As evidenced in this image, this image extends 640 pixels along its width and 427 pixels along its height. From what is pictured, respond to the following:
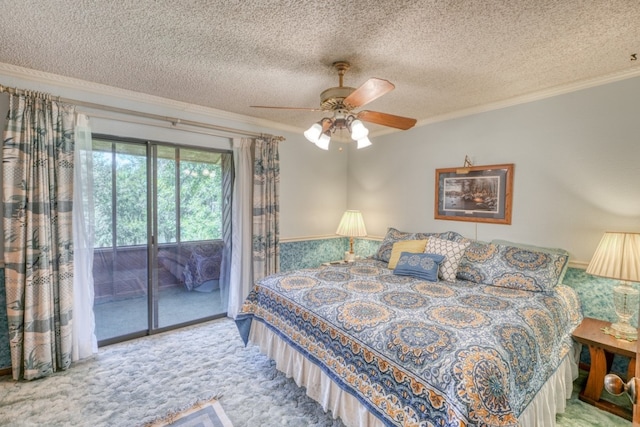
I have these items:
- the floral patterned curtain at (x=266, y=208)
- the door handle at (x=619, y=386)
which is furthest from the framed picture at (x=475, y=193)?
the door handle at (x=619, y=386)

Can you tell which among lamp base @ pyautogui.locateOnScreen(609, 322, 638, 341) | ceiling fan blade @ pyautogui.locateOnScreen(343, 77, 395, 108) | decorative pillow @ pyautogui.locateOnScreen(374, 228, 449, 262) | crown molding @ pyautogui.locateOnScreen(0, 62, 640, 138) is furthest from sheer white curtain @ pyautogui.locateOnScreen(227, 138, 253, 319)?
lamp base @ pyautogui.locateOnScreen(609, 322, 638, 341)

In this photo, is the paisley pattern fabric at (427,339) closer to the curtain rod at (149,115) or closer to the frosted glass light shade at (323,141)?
the frosted glass light shade at (323,141)

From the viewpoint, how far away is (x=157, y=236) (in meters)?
3.13

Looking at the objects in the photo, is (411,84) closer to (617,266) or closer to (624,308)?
(617,266)

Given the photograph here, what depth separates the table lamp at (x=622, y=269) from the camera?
2.00m

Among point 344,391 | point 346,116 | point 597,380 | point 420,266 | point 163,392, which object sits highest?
point 346,116

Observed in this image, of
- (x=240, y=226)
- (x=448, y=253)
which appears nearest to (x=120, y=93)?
(x=240, y=226)

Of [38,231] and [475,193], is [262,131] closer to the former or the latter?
[38,231]

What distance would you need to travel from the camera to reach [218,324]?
3.40 metres

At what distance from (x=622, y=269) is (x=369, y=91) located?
216cm

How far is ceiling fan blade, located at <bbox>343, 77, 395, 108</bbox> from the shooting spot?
1654 mm

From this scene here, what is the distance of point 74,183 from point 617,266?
4.37m

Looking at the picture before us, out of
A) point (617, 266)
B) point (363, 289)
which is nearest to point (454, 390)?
point (363, 289)

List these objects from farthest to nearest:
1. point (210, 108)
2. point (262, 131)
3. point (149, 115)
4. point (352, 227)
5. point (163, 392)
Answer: point (352, 227)
point (262, 131)
point (210, 108)
point (149, 115)
point (163, 392)
